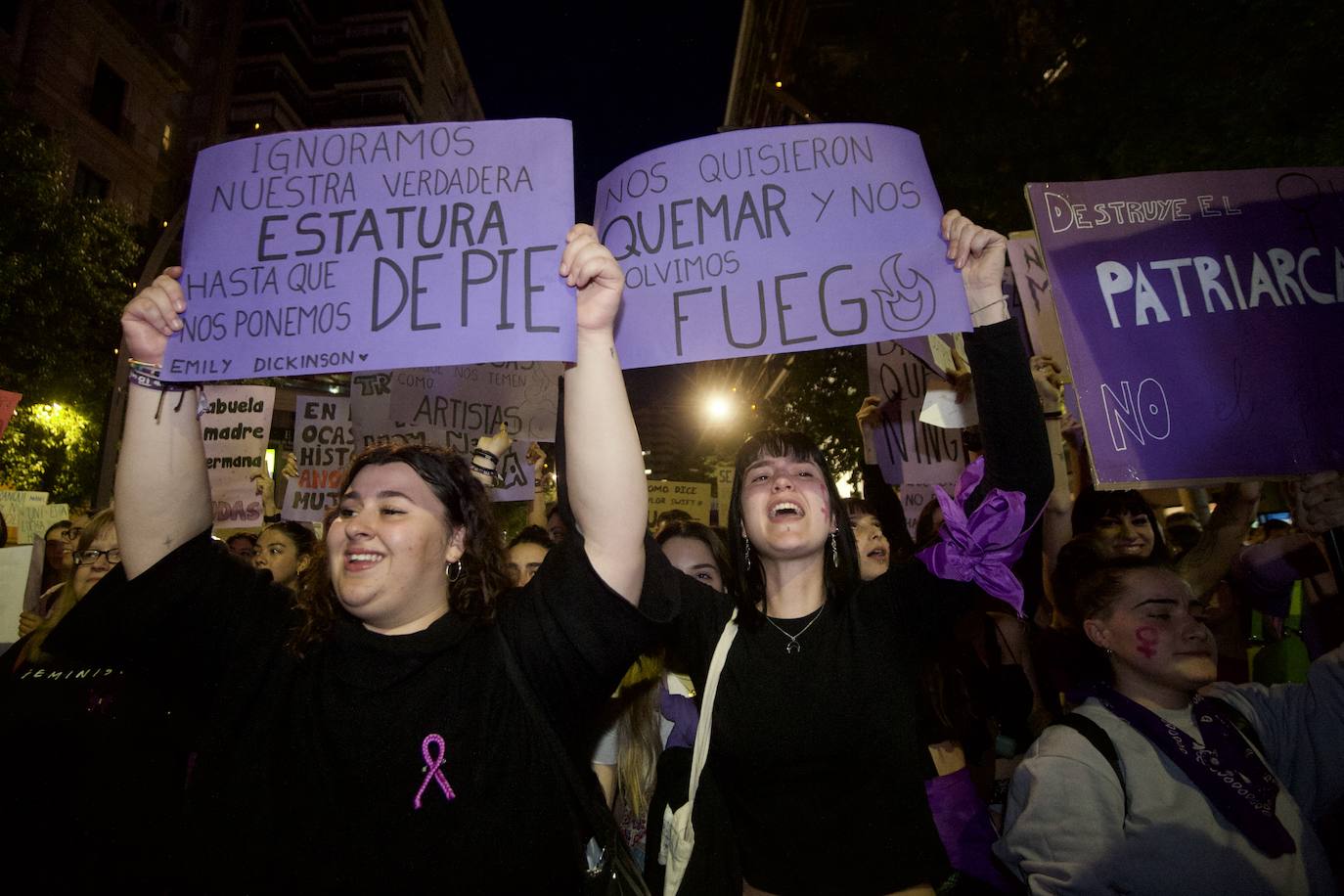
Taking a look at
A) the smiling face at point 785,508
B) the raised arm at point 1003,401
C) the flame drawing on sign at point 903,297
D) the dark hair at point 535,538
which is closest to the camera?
the raised arm at point 1003,401

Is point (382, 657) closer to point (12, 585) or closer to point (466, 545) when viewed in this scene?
point (466, 545)

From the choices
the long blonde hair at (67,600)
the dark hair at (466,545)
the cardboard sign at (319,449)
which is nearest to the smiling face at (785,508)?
the dark hair at (466,545)

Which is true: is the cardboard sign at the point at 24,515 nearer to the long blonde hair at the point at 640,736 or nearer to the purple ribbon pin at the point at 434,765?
the long blonde hair at the point at 640,736

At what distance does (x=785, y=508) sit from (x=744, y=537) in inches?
9.2

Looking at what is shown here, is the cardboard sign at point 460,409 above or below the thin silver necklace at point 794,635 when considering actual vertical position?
above

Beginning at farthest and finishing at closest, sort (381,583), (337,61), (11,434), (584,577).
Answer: (337,61), (11,434), (381,583), (584,577)

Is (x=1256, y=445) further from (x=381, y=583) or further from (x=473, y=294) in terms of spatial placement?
(x=381, y=583)

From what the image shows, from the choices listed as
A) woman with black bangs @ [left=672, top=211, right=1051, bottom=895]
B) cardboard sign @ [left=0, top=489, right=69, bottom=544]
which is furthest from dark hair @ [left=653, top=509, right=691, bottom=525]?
cardboard sign @ [left=0, top=489, right=69, bottom=544]

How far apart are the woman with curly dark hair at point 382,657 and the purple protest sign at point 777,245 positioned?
43 centimetres

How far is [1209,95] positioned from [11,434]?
19.3 m

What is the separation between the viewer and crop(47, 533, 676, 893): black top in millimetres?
1725

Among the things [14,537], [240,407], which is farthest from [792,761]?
[14,537]

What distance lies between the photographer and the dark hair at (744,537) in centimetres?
256

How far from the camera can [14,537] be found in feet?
27.7
